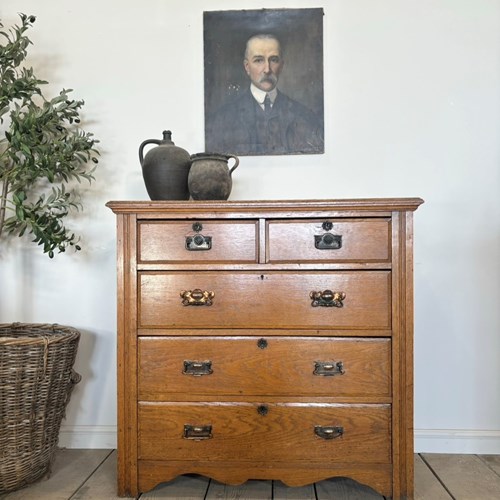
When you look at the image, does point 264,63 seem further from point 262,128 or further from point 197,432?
point 197,432

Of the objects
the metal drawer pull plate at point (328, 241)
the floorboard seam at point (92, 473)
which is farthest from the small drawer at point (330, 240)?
the floorboard seam at point (92, 473)

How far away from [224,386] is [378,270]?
0.64 metres

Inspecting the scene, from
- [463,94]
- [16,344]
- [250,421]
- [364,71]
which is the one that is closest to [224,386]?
[250,421]

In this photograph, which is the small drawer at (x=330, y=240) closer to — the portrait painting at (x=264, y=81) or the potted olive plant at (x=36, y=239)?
the portrait painting at (x=264, y=81)

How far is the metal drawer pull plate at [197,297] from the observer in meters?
1.47

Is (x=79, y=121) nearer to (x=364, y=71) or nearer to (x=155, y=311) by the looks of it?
(x=155, y=311)

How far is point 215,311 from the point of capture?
1479 millimetres

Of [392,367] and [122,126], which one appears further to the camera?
[122,126]

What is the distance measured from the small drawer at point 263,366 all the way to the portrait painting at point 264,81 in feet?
2.98

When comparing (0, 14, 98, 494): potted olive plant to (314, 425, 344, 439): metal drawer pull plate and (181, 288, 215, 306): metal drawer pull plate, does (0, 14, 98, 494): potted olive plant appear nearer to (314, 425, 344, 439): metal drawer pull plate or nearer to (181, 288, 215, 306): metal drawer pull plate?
(181, 288, 215, 306): metal drawer pull plate

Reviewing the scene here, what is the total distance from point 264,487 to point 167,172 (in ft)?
3.97

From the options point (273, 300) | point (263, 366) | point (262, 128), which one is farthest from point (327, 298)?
point (262, 128)

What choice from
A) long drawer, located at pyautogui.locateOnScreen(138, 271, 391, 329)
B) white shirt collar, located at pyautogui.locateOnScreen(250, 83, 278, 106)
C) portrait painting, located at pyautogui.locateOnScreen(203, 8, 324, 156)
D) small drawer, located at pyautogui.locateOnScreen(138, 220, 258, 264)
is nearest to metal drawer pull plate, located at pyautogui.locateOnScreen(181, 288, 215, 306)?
long drawer, located at pyautogui.locateOnScreen(138, 271, 391, 329)

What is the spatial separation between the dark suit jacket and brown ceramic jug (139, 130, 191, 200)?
0.34 metres
